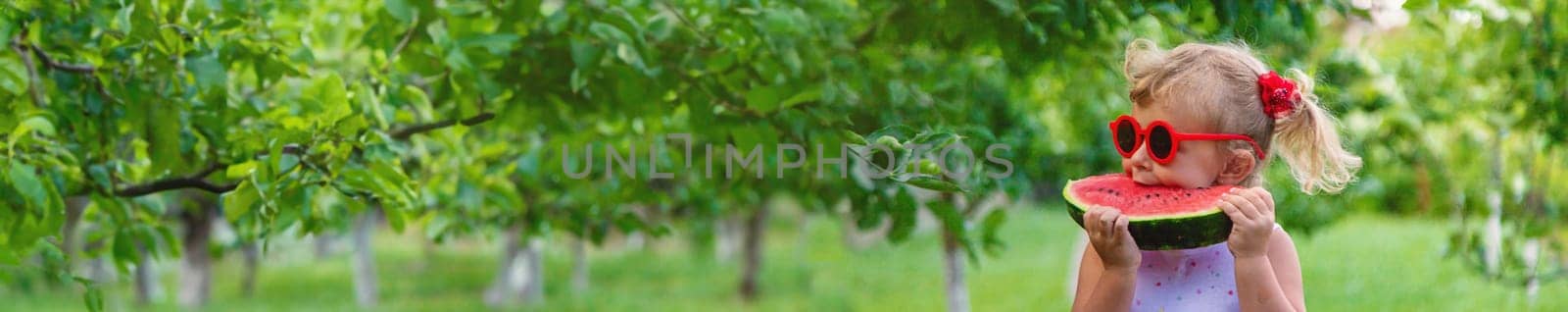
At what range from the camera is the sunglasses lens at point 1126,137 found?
2006 millimetres

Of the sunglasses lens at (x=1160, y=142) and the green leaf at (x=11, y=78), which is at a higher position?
the green leaf at (x=11, y=78)

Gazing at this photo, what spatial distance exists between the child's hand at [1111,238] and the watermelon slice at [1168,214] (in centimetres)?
4

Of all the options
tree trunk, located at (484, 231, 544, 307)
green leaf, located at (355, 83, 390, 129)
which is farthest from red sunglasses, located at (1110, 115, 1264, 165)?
tree trunk, located at (484, 231, 544, 307)

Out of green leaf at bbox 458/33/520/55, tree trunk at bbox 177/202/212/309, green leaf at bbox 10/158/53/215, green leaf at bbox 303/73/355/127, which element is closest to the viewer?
green leaf at bbox 10/158/53/215

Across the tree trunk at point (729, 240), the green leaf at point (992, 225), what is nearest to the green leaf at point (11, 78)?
the green leaf at point (992, 225)

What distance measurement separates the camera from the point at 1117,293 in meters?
1.95

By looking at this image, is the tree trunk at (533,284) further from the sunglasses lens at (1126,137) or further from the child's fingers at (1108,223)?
the child's fingers at (1108,223)

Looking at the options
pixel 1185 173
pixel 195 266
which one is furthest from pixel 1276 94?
pixel 195 266

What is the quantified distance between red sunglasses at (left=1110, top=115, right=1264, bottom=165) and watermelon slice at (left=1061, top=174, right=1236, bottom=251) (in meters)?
0.06

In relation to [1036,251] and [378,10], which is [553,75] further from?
[1036,251]

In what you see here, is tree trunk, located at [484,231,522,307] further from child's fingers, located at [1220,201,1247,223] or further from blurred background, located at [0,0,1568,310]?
child's fingers, located at [1220,201,1247,223]

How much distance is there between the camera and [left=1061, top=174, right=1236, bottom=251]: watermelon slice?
192 centimetres

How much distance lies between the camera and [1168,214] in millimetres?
1923

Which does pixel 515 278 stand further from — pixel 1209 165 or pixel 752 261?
pixel 1209 165
